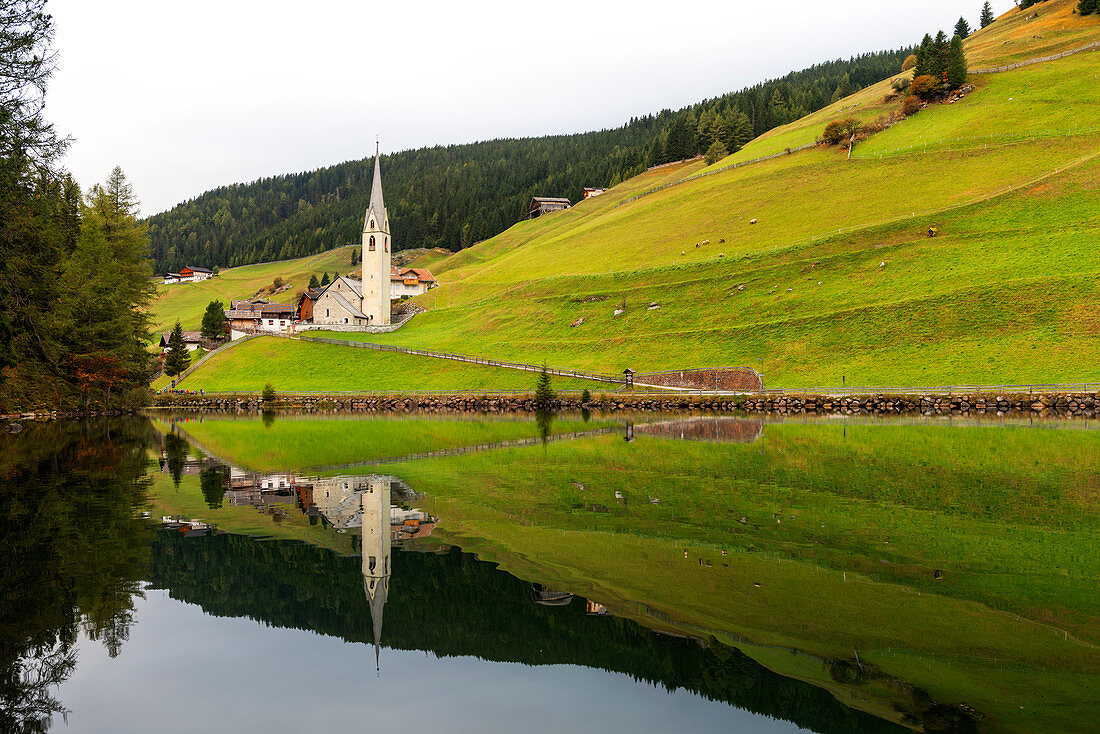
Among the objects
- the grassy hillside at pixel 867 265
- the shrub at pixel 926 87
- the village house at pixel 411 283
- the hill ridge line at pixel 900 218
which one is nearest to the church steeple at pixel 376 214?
the grassy hillside at pixel 867 265

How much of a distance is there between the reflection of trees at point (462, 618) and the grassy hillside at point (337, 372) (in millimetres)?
55946

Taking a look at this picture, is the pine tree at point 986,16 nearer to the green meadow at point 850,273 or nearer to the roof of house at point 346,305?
the green meadow at point 850,273

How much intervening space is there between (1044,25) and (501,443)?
457 ft

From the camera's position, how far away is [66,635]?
10234 millimetres

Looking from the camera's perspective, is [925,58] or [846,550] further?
[925,58]

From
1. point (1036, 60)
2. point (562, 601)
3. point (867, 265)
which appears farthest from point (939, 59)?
point (562, 601)

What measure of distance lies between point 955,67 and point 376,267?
9108cm

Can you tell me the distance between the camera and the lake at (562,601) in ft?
27.9

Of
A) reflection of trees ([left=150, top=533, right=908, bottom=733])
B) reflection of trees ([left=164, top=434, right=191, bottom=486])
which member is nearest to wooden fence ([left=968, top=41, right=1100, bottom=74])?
Result: reflection of trees ([left=164, top=434, right=191, bottom=486])

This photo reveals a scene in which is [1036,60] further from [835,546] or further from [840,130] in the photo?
[835,546]

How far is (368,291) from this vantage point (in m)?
114

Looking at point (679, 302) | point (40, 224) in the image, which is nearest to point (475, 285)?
point (679, 302)

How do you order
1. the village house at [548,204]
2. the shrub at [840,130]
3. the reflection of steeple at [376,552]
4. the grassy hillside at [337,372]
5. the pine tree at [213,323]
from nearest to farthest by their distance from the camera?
the reflection of steeple at [376,552]
the grassy hillside at [337,372]
the shrub at [840,130]
the pine tree at [213,323]
the village house at [548,204]

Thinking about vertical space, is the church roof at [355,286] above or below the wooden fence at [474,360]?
above
